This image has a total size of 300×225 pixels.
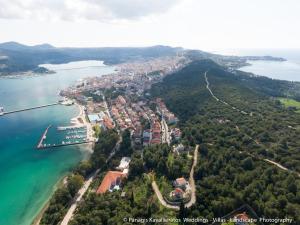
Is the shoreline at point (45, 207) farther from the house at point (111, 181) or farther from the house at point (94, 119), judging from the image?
the house at point (94, 119)

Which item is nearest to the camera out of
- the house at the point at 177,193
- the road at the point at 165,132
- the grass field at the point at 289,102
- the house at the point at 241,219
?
the house at the point at 241,219

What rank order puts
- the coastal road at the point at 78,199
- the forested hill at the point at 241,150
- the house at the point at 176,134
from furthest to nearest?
1. the house at the point at 176,134
2. the coastal road at the point at 78,199
3. the forested hill at the point at 241,150

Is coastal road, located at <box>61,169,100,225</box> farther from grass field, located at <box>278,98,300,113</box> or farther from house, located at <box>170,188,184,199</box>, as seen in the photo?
grass field, located at <box>278,98,300,113</box>

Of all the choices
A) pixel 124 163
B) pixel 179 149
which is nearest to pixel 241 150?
pixel 179 149

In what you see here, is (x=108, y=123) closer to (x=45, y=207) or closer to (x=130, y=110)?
(x=130, y=110)

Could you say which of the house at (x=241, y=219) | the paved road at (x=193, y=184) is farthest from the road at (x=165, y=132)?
the house at (x=241, y=219)

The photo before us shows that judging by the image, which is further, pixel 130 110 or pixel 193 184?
pixel 130 110

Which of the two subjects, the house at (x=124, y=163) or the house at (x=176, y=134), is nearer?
the house at (x=124, y=163)
